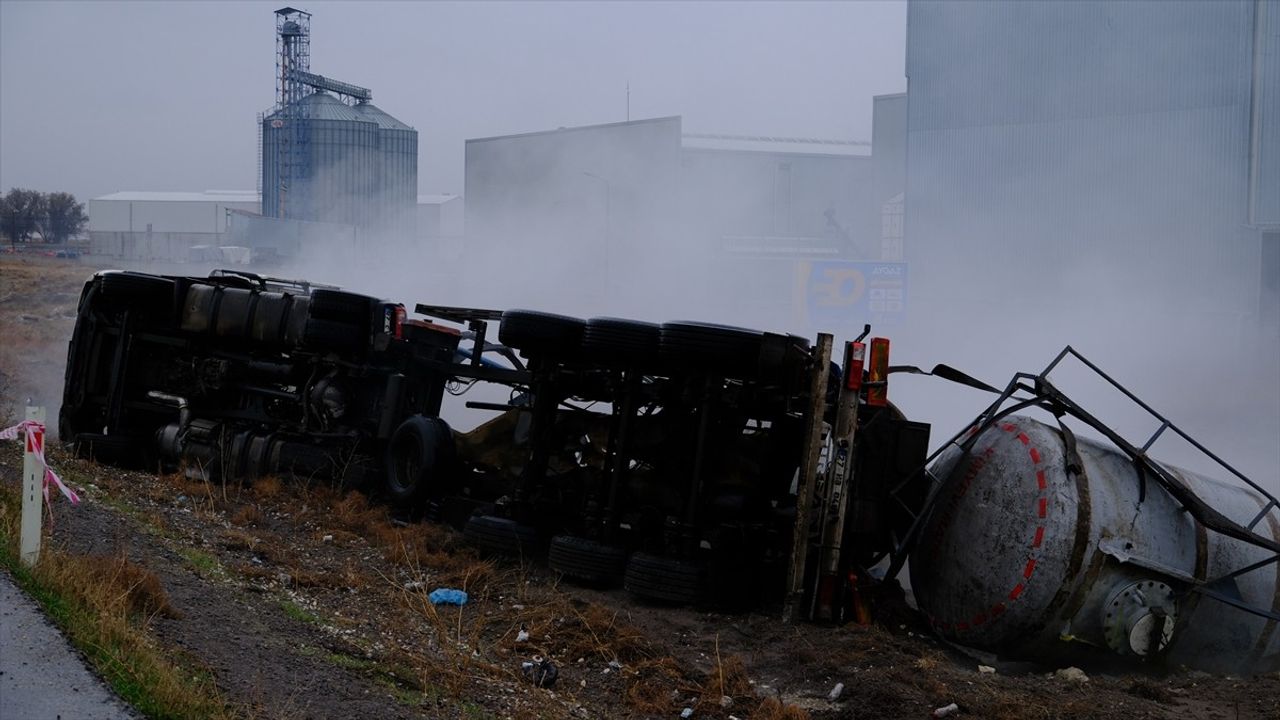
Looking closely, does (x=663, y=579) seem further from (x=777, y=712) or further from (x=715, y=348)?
(x=777, y=712)

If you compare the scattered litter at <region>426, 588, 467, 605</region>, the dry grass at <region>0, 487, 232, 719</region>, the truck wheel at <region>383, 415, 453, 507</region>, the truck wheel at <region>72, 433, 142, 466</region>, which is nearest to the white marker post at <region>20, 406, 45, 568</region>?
the dry grass at <region>0, 487, 232, 719</region>

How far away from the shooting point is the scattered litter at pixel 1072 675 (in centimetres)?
706

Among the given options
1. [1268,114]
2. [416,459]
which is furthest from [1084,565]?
[1268,114]

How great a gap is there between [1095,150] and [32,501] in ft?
100

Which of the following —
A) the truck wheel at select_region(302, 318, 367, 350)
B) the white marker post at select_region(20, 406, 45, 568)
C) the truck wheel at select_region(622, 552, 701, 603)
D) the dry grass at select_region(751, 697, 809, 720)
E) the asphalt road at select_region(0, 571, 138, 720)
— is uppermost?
the truck wheel at select_region(302, 318, 367, 350)

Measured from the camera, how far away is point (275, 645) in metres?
5.93

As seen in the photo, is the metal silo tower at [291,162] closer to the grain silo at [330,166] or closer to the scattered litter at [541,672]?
the grain silo at [330,166]

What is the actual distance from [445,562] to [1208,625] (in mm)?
5002

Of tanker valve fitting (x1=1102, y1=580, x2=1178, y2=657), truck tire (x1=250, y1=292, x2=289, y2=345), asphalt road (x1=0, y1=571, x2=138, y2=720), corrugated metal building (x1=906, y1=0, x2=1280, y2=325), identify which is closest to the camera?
asphalt road (x1=0, y1=571, x2=138, y2=720)

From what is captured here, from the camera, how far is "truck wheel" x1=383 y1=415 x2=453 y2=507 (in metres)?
10.3

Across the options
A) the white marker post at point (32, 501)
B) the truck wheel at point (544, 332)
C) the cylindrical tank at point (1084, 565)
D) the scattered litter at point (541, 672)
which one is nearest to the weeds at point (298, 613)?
the scattered litter at point (541, 672)

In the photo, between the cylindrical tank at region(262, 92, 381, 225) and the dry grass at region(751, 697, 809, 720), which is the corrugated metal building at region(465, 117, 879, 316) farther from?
the dry grass at region(751, 697, 809, 720)

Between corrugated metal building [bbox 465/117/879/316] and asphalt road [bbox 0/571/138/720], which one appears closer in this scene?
asphalt road [bbox 0/571/138/720]

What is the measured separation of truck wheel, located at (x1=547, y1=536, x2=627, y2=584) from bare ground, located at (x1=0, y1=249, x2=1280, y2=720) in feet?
0.41
